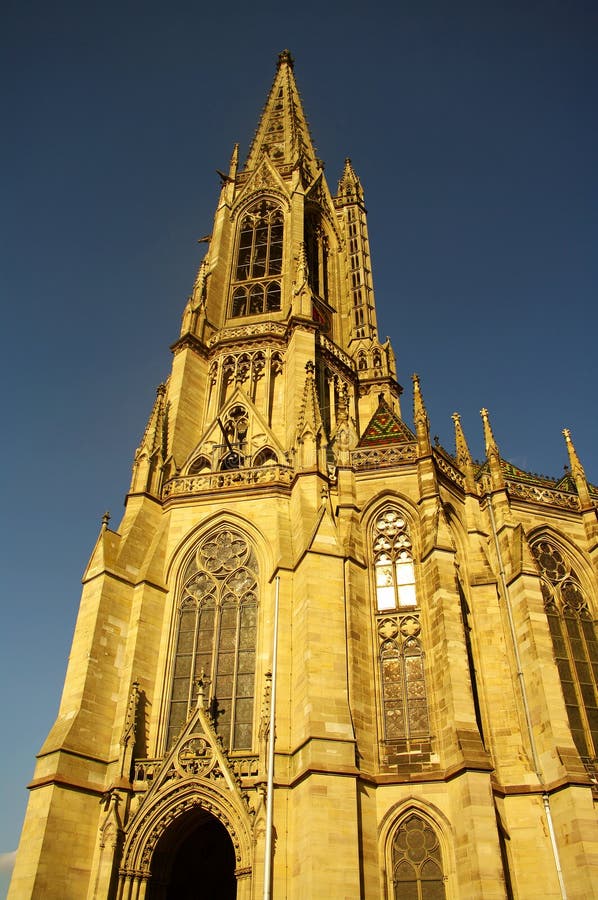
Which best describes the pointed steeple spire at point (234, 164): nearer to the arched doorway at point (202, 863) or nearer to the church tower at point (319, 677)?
the church tower at point (319, 677)

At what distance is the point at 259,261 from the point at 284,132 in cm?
1291

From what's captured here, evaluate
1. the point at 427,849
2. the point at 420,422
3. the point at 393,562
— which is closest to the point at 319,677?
the point at 427,849

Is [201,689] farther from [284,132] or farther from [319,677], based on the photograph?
[284,132]

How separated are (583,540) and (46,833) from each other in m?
17.2

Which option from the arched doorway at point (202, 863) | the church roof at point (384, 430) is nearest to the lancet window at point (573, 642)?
the church roof at point (384, 430)

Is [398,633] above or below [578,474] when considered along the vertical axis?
below

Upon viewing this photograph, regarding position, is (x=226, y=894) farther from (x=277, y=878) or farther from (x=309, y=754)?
(x=309, y=754)

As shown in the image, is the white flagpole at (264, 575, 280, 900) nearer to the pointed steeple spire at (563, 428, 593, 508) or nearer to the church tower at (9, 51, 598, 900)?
the church tower at (9, 51, 598, 900)

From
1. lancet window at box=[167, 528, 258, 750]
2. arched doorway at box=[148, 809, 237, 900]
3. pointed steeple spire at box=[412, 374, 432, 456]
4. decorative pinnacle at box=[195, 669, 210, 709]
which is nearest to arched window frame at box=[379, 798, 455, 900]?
lancet window at box=[167, 528, 258, 750]

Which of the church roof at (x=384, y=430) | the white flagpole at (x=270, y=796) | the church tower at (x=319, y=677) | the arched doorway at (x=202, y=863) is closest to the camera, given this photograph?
the white flagpole at (x=270, y=796)

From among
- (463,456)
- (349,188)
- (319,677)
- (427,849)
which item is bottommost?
(427,849)

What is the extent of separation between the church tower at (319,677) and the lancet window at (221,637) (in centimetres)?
6

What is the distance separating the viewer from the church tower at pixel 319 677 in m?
15.9

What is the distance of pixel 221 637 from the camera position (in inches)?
789
